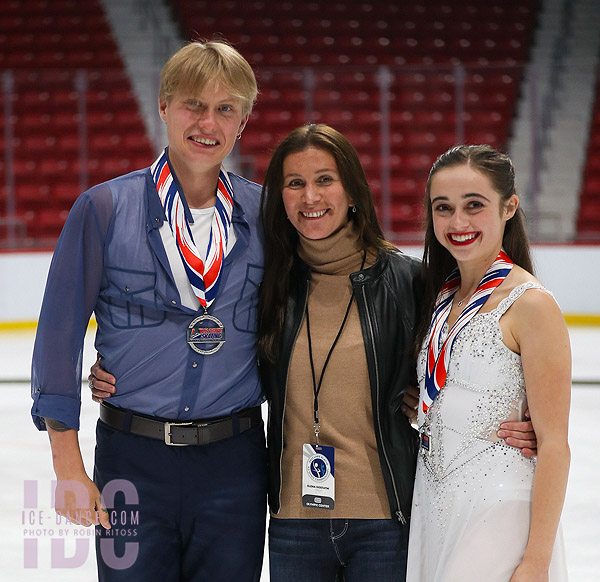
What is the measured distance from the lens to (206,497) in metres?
1.85

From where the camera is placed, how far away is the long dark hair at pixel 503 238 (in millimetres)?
Answer: 1842

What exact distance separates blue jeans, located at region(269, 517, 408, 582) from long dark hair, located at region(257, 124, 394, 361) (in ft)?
1.27

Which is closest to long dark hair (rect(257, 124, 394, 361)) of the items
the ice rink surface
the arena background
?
the ice rink surface

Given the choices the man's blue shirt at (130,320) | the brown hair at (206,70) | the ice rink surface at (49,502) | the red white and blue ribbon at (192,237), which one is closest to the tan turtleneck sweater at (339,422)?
the man's blue shirt at (130,320)

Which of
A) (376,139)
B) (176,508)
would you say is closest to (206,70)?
(176,508)

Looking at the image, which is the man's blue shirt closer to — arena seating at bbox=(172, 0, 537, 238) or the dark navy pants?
the dark navy pants

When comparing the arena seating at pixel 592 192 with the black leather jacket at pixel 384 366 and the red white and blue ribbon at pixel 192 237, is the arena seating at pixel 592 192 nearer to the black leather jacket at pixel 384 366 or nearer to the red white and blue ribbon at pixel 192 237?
the black leather jacket at pixel 384 366

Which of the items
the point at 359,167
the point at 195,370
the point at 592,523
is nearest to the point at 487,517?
the point at 195,370

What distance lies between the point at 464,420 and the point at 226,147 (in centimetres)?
76

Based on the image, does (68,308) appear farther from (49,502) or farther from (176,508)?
(49,502)

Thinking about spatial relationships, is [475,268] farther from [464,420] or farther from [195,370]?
[195,370]

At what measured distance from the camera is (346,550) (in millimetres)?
1886

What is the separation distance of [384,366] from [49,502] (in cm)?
250

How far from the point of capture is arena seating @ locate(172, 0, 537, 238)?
9.80m
